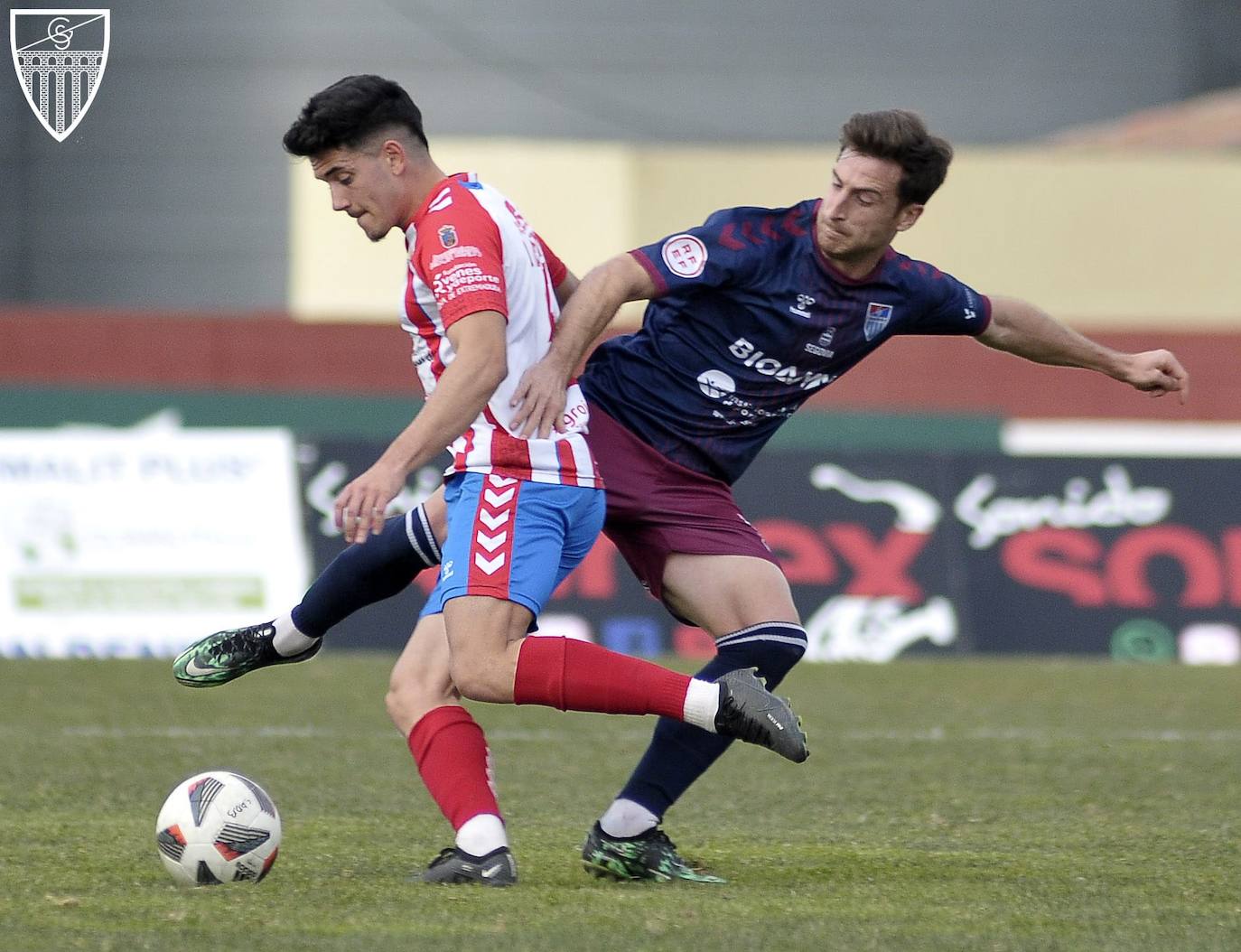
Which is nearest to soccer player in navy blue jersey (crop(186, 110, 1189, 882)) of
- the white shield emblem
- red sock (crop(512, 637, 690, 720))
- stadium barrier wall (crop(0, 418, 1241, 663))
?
red sock (crop(512, 637, 690, 720))

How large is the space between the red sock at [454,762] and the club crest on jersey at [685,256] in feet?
3.79

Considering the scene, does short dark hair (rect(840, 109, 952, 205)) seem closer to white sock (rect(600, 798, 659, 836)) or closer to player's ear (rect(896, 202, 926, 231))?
player's ear (rect(896, 202, 926, 231))

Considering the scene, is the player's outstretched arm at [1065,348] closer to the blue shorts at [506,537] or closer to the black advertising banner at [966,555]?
the blue shorts at [506,537]

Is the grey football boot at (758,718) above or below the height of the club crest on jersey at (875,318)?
below

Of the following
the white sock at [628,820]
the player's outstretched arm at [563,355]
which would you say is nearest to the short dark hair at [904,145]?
the player's outstretched arm at [563,355]

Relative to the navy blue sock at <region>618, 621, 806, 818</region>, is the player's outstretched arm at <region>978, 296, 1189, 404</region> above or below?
above

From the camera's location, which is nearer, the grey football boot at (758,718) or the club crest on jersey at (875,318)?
the grey football boot at (758,718)

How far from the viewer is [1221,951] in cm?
389

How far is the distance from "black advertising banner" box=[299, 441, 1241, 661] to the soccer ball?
21.8 feet

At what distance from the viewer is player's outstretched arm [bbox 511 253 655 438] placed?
4438mm

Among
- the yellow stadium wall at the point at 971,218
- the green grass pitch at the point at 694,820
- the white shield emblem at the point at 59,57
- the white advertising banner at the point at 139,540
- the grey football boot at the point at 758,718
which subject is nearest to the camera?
the green grass pitch at the point at 694,820

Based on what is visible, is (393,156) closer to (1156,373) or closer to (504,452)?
(504,452)

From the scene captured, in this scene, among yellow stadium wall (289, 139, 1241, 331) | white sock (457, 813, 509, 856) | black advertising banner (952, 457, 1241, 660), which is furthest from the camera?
yellow stadium wall (289, 139, 1241, 331)

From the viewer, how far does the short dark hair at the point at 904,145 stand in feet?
15.2
